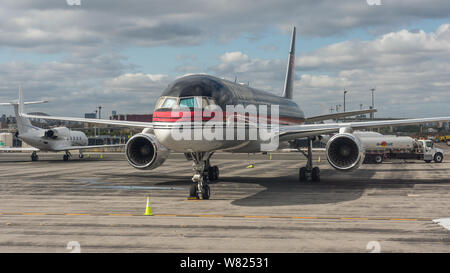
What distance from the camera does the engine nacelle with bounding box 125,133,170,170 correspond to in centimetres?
2170

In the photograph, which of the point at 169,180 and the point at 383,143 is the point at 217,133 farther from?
the point at 383,143

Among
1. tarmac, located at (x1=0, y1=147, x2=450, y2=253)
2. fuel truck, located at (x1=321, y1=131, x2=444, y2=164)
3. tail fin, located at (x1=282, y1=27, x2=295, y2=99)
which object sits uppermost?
tail fin, located at (x1=282, y1=27, x2=295, y2=99)

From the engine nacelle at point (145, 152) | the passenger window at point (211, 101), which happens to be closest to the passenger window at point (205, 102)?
the passenger window at point (211, 101)

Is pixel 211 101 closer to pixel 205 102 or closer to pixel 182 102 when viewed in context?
pixel 205 102

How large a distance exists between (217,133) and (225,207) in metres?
2.85

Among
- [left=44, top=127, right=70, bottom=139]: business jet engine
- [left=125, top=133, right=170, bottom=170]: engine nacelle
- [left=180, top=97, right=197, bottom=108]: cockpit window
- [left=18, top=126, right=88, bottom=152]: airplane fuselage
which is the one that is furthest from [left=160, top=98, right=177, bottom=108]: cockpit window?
[left=44, top=127, right=70, bottom=139]: business jet engine

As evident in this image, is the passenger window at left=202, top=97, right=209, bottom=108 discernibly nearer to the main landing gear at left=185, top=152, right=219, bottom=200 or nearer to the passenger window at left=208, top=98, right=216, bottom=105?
the passenger window at left=208, top=98, right=216, bottom=105

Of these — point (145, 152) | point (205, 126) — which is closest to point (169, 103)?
point (205, 126)

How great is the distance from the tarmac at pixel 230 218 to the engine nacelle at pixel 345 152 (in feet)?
4.27

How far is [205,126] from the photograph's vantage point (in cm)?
1675

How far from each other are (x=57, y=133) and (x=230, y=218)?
44642mm
